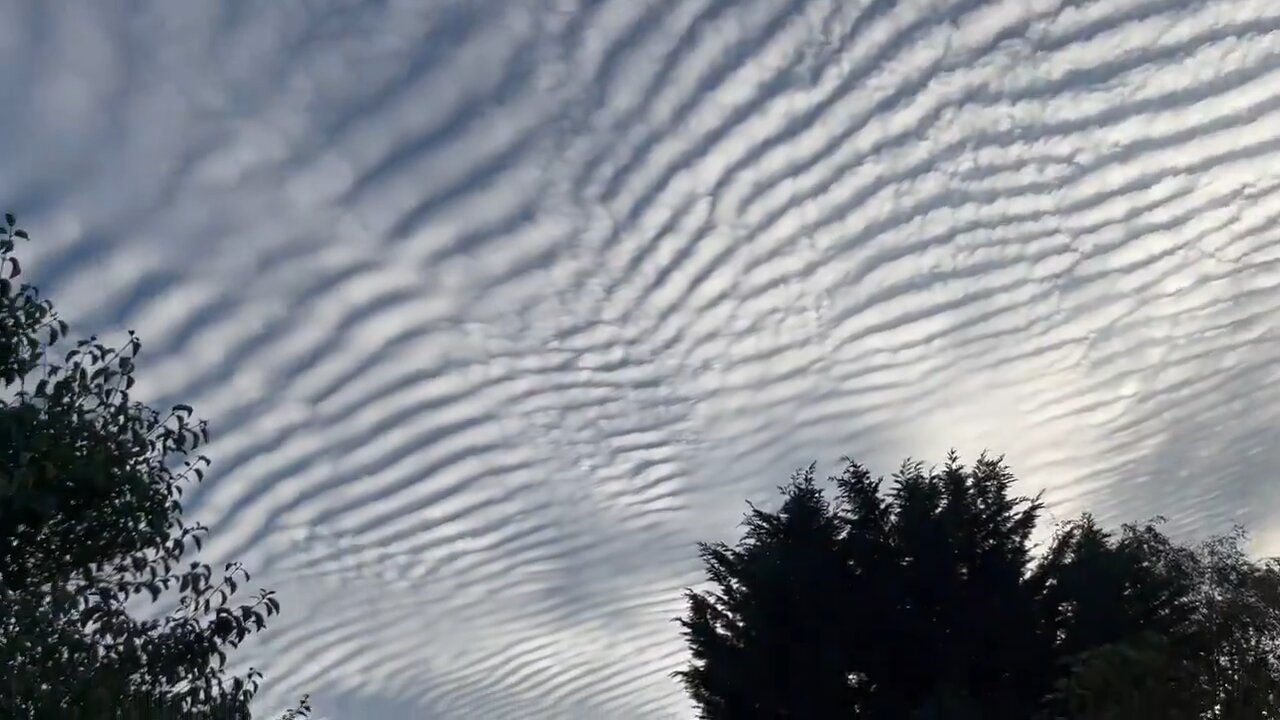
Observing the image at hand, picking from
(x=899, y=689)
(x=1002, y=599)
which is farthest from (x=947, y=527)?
(x=899, y=689)

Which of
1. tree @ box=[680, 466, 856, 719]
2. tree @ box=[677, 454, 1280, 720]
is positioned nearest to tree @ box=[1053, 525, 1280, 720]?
tree @ box=[677, 454, 1280, 720]

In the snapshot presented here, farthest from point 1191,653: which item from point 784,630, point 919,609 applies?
point 784,630

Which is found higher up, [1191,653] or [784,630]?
[784,630]

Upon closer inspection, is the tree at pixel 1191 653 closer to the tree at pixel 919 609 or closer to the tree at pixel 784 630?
the tree at pixel 919 609

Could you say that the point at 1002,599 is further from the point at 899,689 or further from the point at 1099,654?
the point at 1099,654

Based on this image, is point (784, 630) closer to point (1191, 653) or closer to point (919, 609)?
point (919, 609)

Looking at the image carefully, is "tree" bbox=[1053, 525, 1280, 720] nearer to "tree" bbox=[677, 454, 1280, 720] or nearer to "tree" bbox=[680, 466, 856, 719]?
"tree" bbox=[677, 454, 1280, 720]

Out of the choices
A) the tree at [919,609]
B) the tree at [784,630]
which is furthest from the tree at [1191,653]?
the tree at [784,630]

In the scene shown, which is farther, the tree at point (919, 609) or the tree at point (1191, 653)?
the tree at point (919, 609)
